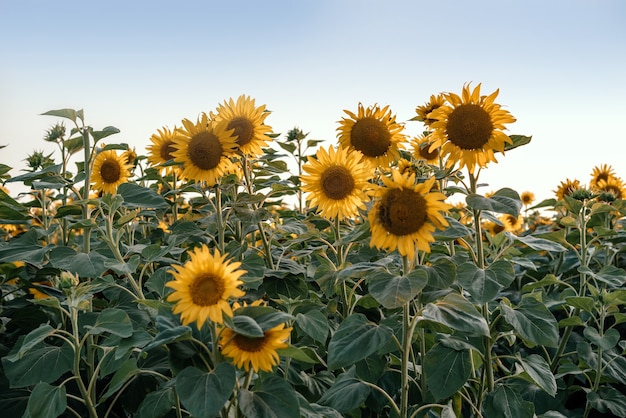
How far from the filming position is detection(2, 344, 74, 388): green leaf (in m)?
2.35

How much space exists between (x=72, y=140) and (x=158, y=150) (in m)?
0.52

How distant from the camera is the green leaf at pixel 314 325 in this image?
2.17 metres

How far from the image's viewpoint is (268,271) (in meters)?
2.90

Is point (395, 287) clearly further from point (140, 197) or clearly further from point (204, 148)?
point (140, 197)

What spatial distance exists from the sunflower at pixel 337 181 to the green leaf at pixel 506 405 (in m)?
0.93

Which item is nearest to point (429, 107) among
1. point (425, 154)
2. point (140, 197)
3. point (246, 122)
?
point (425, 154)

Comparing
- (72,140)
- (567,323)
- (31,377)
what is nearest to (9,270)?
(72,140)

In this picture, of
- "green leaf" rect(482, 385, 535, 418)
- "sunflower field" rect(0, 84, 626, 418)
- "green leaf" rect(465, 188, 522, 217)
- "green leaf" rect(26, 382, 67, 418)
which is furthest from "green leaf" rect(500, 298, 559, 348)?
"green leaf" rect(26, 382, 67, 418)

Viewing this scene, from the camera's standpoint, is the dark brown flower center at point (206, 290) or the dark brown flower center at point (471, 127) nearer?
the dark brown flower center at point (206, 290)

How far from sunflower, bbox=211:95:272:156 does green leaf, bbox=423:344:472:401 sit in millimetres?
1361

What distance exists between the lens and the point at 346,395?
7.25 ft

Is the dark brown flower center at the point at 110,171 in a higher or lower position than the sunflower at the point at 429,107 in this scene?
lower

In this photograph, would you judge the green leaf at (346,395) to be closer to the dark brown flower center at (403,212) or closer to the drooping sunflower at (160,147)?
the dark brown flower center at (403,212)

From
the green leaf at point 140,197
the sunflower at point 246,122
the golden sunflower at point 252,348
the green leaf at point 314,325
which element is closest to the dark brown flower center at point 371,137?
the sunflower at point 246,122
